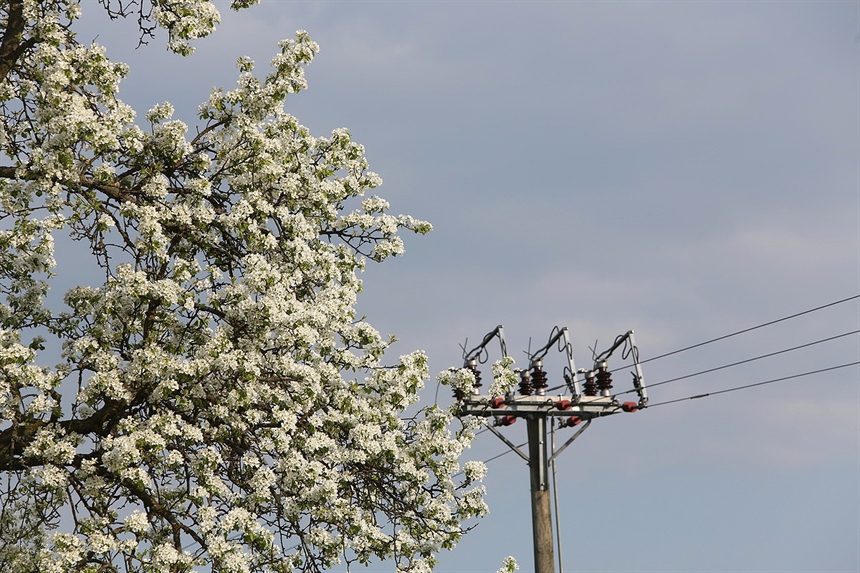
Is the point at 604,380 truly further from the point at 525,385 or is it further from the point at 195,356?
the point at 195,356

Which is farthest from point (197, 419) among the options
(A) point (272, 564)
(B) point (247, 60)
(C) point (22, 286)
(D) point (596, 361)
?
(D) point (596, 361)

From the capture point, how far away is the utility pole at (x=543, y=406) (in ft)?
71.9

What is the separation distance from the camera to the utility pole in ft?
71.9

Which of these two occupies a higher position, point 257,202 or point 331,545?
point 257,202

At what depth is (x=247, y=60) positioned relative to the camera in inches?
730

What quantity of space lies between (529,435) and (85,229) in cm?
1028

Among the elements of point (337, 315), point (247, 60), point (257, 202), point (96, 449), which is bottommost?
point (96, 449)

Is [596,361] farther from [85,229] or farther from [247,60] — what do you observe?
[85,229]

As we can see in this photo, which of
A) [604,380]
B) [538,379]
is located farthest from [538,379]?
[604,380]

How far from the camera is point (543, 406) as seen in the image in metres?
23.2

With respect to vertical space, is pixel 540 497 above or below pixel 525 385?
below

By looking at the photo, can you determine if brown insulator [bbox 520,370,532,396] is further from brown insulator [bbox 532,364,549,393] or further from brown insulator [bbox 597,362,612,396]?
brown insulator [bbox 597,362,612,396]

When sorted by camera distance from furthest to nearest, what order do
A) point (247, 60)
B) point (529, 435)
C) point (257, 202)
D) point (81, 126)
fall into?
1. point (529, 435)
2. point (247, 60)
3. point (257, 202)
4. point (81, 126)

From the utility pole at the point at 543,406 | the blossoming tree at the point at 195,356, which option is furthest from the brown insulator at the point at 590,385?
the blossoming tree at the point at 195,356
